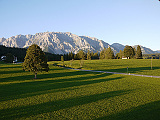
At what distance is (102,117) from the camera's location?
13812 millimetres

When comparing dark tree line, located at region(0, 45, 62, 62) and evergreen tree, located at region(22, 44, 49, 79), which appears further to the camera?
dark tree line, located at region(0, 45, 62, 62)

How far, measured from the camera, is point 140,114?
14.3 meters

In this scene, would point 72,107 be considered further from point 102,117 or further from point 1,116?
point 1,116

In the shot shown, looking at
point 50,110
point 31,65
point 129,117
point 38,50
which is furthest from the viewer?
point 38,50

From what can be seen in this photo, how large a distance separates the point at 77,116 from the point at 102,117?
2.84 metres

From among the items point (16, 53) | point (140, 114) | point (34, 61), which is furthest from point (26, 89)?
point (16, 53)

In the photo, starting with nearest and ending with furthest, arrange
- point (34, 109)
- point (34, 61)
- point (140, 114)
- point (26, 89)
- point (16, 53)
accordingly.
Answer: point (140, 114) → point (34, 109) → point (26, 89) → point (34, 61) → point (16, 53)

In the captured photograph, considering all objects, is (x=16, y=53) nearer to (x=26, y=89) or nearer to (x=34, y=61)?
(x=34, y=61)

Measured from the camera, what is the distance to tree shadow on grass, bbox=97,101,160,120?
44.1ft

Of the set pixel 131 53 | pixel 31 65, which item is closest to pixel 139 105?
pixel 31 65

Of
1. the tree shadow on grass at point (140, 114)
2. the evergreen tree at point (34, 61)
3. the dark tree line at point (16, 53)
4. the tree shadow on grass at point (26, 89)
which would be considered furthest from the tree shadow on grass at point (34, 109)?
the dark tree line at point (16, 53)

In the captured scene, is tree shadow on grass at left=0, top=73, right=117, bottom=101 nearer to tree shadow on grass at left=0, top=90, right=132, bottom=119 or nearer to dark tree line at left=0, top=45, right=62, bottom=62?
tree shadow on grass at left=0, top=90, right=132, bottom=119

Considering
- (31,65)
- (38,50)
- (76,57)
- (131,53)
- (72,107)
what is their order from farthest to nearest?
(76,57) < (131,53) < (38,50) < (31,65) < (72,107)

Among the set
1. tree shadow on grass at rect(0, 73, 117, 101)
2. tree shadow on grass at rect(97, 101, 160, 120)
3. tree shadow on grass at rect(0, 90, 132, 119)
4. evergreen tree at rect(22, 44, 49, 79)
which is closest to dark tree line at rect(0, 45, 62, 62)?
evergreen tree at rect(22, 44, 49, 79)
